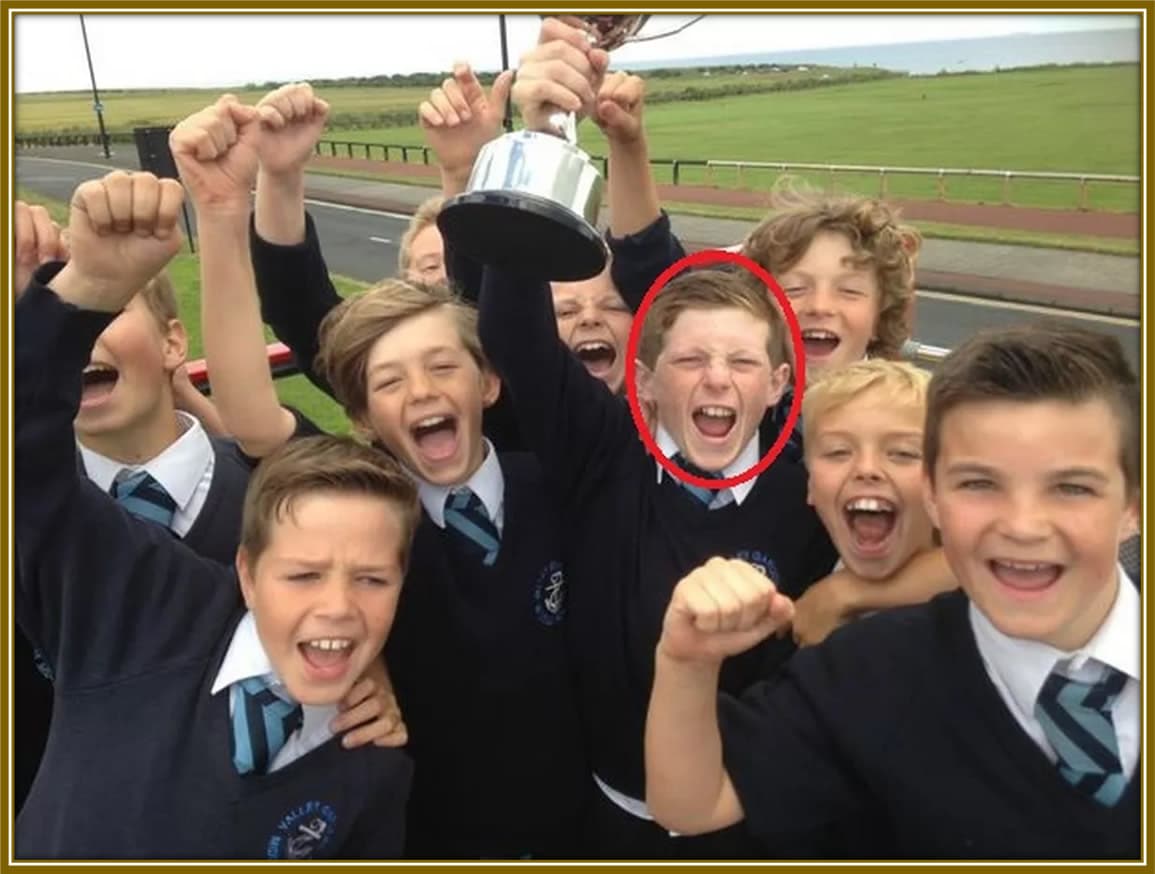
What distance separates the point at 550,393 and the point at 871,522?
1.83ft

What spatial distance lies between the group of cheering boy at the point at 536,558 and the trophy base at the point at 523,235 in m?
0.11

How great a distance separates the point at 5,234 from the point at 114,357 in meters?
0.35

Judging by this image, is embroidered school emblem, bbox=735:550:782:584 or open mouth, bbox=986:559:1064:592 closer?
open mouth, bbox=986:559:1064:592

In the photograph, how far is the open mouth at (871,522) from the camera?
5.08 feet

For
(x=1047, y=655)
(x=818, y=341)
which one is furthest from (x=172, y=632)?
(x=818, y=341)

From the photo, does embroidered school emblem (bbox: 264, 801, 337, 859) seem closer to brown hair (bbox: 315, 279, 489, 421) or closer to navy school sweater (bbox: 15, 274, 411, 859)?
navy school sweater (bbox: 15, 274, 411, 859)

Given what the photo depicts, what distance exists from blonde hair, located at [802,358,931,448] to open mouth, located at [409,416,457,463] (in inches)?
23.9

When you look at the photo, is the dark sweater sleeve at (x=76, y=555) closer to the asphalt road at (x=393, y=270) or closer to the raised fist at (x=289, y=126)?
the raised fist at (x=289, y=126)

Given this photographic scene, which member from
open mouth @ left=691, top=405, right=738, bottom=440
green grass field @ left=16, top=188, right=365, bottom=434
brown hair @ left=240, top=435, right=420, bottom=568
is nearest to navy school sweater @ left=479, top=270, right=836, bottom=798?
open mouth @ left=691, top=405, right=738, bottom=440

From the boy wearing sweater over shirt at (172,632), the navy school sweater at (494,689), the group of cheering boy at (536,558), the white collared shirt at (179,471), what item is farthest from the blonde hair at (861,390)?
the white collared shirt at (179,471)

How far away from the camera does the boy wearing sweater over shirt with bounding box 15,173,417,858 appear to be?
1264 millimetres

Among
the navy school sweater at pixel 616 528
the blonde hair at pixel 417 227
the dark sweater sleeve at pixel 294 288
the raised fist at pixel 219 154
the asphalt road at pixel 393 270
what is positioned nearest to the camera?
the raised fist at pixel 219 154

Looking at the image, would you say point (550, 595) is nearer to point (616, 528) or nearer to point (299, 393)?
point (616, 528)

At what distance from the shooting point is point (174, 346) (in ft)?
6.06
